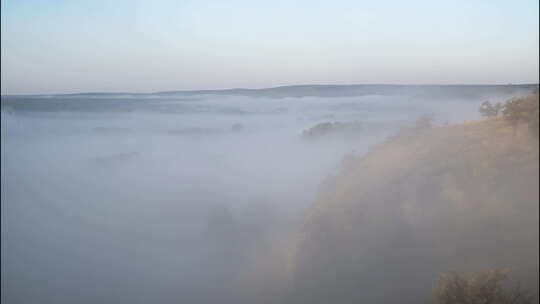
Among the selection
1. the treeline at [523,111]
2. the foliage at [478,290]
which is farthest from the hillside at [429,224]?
the foliage at [478,290]

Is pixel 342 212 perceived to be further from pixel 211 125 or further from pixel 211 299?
pixel 211 125

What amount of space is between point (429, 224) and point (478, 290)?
4.85 ft

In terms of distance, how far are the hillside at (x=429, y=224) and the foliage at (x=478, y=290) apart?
384mm

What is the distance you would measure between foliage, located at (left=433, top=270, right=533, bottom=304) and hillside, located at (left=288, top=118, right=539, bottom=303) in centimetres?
38

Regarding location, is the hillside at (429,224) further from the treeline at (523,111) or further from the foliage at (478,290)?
the foliage at (478,290)

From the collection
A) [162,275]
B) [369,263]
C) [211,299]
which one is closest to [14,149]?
[162,275]

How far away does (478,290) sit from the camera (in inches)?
202

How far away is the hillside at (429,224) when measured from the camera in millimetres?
5809

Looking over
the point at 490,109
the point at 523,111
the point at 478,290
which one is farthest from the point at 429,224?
the point at 490,109

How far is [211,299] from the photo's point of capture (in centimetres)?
856

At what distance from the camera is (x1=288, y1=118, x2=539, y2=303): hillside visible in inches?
229

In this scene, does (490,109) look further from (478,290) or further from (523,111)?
(478,290)

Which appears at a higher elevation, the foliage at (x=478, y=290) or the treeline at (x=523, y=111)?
the treeline at (x=523, y=111)

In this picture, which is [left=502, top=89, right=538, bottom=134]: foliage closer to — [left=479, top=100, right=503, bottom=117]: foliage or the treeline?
the treeline
